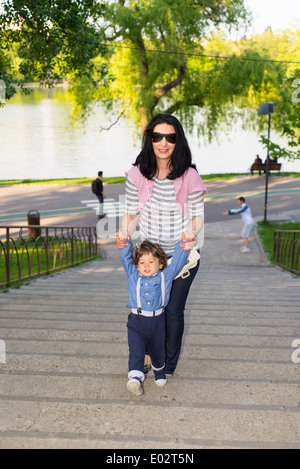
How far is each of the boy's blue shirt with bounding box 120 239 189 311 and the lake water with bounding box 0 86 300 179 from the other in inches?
857

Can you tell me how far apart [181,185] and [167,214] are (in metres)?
0.20

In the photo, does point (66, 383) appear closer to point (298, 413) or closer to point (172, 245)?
point (172, 245)

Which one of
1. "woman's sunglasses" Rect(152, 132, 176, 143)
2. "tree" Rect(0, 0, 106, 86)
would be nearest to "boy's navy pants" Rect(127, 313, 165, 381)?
"woman's sunglasses" Rect(152, 132, 176, 143)

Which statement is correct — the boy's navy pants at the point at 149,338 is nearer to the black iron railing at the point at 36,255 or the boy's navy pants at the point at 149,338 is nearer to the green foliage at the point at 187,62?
the black iron railing at the point at 36,255

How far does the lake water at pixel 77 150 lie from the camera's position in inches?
1243

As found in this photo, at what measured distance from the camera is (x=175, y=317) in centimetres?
337

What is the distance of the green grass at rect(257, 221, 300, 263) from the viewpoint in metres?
13.5

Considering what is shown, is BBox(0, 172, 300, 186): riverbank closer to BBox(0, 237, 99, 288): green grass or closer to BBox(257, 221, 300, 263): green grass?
BBox(257, 221, 300, 263): green grass

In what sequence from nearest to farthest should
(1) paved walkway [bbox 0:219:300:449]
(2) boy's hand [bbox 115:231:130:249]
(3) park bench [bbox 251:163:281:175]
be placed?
(1) paved walkway [bbox 0:219:300:449] < (2) boy's hand [bbox 115:231:130:249] < (3) park bench [bbox 251:163:281:175]

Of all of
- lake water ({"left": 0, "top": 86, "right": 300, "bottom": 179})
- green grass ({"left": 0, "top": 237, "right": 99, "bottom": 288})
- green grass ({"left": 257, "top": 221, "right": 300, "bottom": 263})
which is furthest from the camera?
lake water ({"left": 0, "top": 86, "right": 300, "bottom": 179})

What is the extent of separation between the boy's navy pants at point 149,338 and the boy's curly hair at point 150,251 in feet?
1.13

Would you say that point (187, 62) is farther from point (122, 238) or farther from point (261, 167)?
point (122, 238)

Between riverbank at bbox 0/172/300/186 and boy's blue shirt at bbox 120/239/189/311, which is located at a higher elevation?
boy's blue shirt at bbox 120/239/189/311

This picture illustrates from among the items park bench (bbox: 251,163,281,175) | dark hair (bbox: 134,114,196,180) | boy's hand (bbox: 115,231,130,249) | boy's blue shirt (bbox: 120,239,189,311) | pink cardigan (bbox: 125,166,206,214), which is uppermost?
dark hair (bbox: 134,114,196,180)
